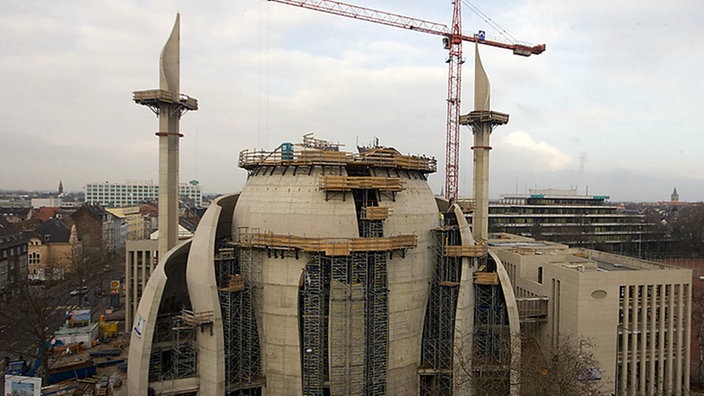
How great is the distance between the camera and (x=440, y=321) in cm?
3297

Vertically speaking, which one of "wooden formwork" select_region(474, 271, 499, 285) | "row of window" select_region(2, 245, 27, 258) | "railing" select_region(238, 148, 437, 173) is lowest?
"row of window" select_region(2, 245, 27, 258)

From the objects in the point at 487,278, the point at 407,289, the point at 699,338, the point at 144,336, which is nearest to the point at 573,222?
the point at 699,338

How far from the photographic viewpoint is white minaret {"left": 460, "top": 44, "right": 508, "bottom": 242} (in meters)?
43.1

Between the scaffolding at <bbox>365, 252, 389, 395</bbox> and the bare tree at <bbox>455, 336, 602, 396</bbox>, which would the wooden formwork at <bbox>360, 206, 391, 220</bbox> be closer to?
the scaffolding at <bbox>365, 252, 389, 395</bbox>

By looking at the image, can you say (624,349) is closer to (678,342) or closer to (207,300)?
(678,342)

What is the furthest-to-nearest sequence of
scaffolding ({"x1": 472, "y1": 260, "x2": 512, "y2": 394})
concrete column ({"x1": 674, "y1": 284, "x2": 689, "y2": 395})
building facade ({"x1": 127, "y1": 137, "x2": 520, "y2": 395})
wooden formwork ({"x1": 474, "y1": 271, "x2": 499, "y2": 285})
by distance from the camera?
concrete column ({"x1": 674, "y1": 284, "x2": 689, "y2": 395}) < wooden formwork ({"x1": 474, "y1": 271, "x2": 499, "y2": 285}) < scaffolding ({"x1": 472, "y1": 260, "x2": 512, "y2": 394}) < building facade ({"x1": 127, "y1": 137, "x2": 520, "y2": 395})

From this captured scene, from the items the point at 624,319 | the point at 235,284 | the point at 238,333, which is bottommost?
the point at 624,319

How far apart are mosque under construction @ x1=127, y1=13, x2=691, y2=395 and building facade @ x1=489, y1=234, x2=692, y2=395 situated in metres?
0.16

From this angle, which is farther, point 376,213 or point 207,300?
point 376,213

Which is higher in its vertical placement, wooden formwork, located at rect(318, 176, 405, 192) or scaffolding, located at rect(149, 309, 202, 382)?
wooden formwork, located at rect(318, 176, 405, 192)

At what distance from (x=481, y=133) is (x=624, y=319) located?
20448 mm

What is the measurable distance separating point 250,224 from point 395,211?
34.1ft

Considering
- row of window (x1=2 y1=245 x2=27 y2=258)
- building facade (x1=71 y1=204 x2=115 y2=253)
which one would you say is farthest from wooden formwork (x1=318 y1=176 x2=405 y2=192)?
building facade (x1=71 y1=204 x2=115 y2=253)

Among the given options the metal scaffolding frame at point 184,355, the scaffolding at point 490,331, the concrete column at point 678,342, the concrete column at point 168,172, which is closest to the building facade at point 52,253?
the concrete column at point 168,172
